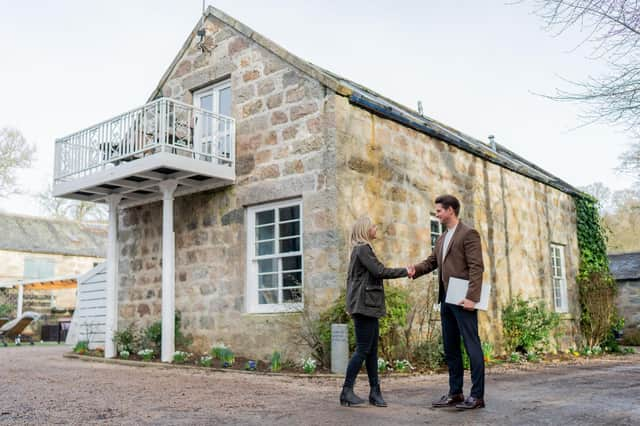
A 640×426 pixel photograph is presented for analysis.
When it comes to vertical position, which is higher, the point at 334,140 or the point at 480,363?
the point at 334,140

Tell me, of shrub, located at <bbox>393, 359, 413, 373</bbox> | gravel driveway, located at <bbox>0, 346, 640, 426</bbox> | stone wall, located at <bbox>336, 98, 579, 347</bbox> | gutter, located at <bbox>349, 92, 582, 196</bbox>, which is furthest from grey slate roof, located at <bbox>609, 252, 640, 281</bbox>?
shrub, located at <bbox>393, 359, 413, 373</bbox>

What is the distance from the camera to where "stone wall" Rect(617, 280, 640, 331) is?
62.2 ft

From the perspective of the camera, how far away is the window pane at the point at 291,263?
30.7 ft

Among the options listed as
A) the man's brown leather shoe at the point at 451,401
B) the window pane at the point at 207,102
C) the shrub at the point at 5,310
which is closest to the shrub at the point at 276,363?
the man's brown leather shoe at the point at 451,401

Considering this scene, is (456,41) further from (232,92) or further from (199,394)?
(199,394)

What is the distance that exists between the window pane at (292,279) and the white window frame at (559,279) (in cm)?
753

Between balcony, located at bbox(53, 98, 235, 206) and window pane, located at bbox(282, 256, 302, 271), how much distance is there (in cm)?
173

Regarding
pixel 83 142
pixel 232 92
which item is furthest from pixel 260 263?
pixel 83 142

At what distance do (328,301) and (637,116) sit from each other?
4559 mm

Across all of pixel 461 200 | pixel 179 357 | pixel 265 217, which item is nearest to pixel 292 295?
pixel 265 217

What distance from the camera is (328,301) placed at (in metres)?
8.62

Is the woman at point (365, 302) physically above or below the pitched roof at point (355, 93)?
below

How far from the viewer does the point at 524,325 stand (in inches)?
465

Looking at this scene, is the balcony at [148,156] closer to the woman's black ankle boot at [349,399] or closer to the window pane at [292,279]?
the window pane at [292,279]
